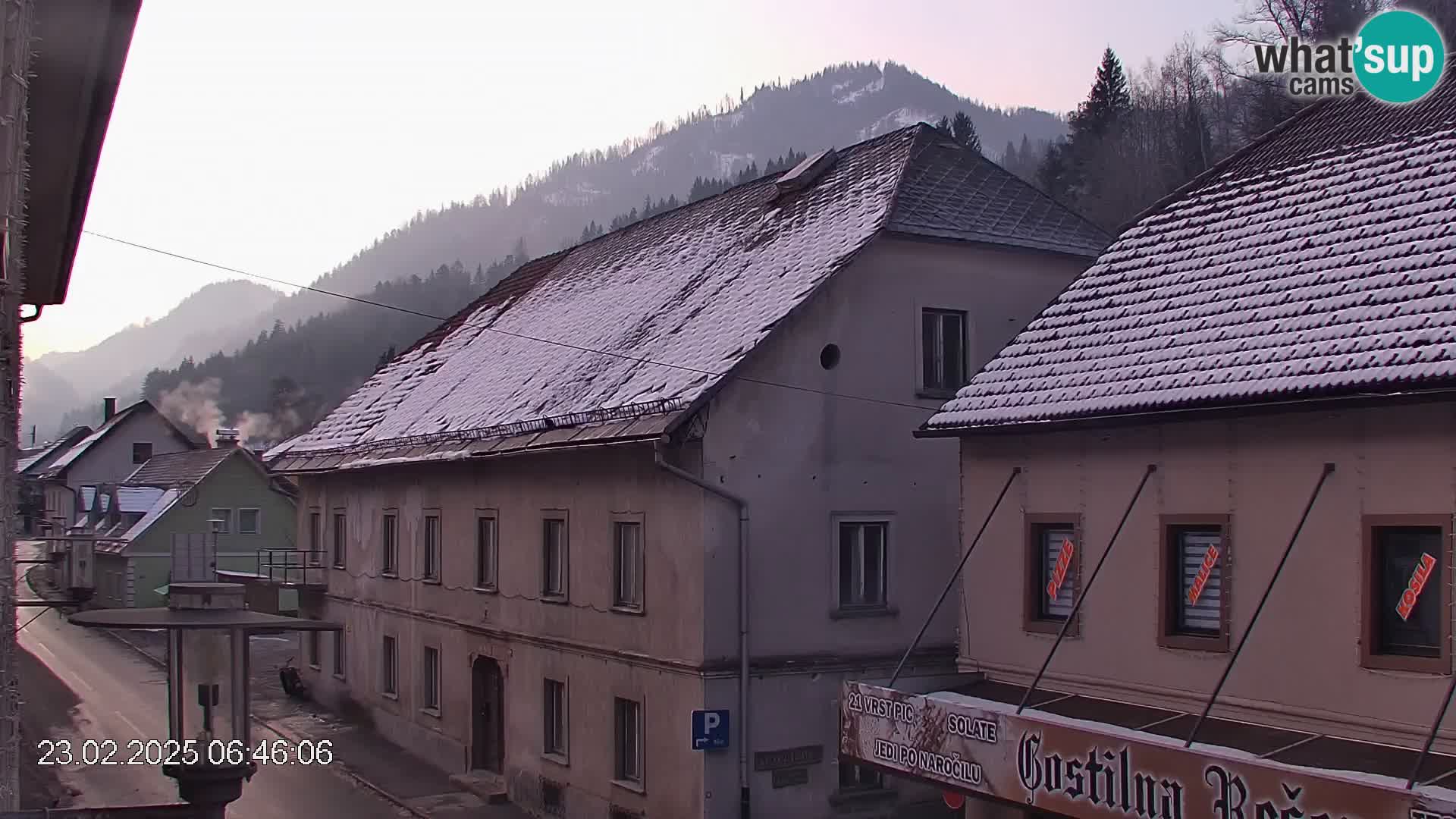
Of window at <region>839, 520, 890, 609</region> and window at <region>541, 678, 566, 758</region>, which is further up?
window at <region>839, 520, 890, 609</region>

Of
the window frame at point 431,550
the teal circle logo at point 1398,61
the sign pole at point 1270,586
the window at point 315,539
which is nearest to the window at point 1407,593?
the sign pole at point 1270,586

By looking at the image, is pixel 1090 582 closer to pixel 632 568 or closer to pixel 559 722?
pixel 632 568

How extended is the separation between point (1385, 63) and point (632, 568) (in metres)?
12.6

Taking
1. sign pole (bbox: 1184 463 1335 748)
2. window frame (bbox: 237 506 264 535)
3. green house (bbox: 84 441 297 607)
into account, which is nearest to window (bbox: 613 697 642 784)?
sign pole (bbox: 1184 463 1335 748)

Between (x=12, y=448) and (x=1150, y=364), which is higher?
(x=1150, y=364)

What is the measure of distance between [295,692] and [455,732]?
12232mm

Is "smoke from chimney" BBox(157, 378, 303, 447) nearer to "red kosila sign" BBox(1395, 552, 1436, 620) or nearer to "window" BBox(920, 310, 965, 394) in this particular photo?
"window" BBox(920, 310, 965, 394)

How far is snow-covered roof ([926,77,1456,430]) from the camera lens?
1267 cm

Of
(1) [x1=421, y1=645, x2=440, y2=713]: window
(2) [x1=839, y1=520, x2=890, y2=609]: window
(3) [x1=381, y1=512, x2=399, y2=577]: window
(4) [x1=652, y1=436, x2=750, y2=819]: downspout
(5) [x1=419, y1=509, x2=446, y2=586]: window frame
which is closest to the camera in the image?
(4) [x1=652, y1=436, x2=750, y2=819]: downspout

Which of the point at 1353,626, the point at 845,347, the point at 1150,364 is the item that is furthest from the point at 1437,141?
the point at 845,347

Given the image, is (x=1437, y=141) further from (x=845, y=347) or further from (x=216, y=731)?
(x=216, y=731)

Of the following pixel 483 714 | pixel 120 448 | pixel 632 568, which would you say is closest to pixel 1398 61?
pixel 632 568

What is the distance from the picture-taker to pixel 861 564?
21125 mm

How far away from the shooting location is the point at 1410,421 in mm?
12148
